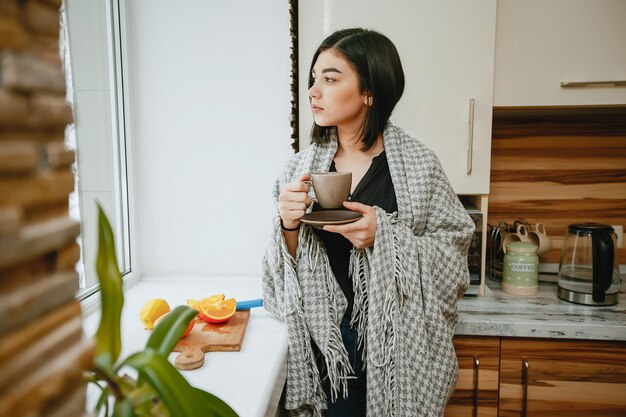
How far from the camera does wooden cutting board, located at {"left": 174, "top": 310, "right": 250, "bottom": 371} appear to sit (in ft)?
3.13

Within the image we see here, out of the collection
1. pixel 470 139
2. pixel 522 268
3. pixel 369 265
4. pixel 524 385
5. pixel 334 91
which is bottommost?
pixel 524 385

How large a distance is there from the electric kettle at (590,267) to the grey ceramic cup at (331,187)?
0.97m

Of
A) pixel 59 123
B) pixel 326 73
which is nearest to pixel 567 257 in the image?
pixel 326 73

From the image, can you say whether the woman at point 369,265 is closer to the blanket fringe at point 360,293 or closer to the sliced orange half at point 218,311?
the blanket fringe at point 360,293

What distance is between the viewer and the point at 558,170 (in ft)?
6.16

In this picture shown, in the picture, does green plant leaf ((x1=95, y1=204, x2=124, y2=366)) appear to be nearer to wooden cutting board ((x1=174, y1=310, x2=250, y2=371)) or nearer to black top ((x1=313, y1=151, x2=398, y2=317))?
wooden cutting board ((x1=174, y1=310, x2=250, y2=371))

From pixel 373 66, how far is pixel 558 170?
110cm

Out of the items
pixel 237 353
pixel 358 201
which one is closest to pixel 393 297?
pixel 358 201

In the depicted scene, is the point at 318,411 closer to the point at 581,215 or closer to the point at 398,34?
the point at 398,34

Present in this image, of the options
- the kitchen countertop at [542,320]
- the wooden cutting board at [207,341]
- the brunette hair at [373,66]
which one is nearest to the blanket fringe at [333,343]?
the wooden cutting board at [207,341]

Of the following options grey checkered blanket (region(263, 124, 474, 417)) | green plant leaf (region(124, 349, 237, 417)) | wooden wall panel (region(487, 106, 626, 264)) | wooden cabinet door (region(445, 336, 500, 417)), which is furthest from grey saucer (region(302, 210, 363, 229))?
wooden wall panel (region(487, 106, 626, 264))

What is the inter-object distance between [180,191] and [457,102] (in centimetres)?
100

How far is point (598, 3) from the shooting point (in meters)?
1.49

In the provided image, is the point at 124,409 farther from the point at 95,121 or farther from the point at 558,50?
the point at 558,50
